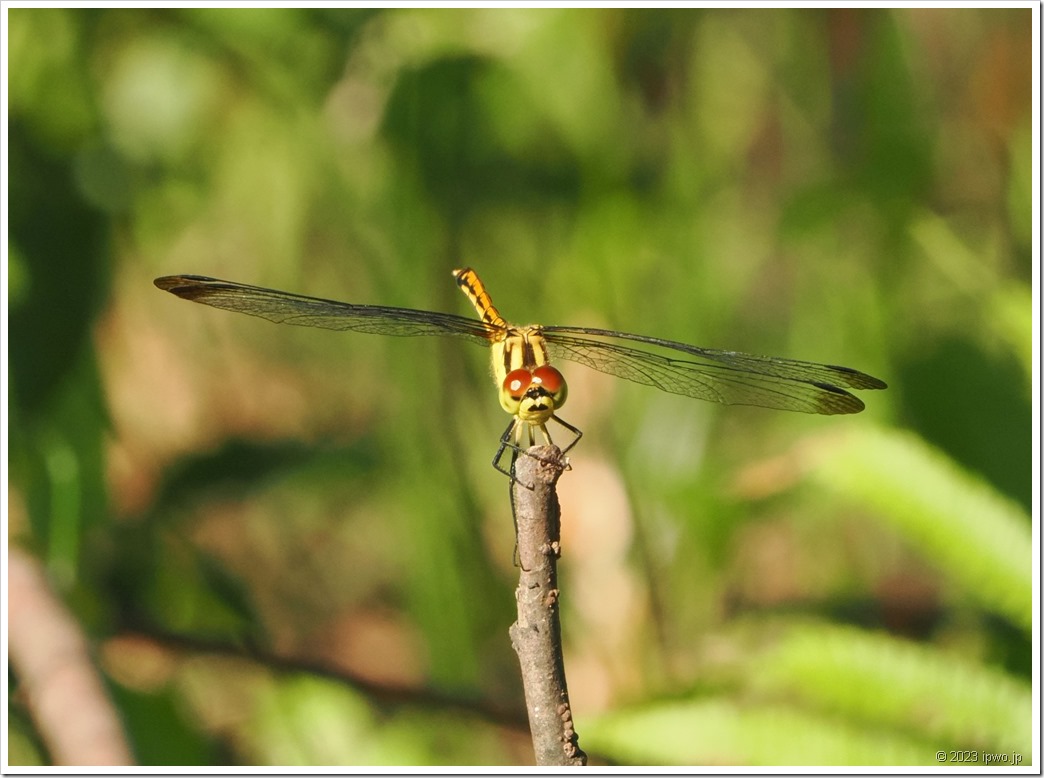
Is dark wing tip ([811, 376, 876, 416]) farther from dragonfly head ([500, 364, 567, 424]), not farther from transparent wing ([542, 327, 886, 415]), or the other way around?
dragonfly head ([500, 364, 567, 424])

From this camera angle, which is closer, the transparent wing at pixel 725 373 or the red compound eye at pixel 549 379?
the red compound eye at pixel 549 379

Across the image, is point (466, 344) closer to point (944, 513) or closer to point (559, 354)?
point (559, 354)

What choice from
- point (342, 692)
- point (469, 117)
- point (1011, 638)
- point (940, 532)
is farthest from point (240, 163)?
point (1011, 638)

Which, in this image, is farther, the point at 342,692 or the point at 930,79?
the point at 930,79

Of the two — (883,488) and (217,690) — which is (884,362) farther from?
(217,690)

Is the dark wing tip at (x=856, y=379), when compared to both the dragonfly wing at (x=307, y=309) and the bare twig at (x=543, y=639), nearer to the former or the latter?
the dragonfly wing at (x=307, y=309)

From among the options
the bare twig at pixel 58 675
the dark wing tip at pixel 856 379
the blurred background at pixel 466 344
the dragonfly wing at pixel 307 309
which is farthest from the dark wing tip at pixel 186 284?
the dark wing tip at pixel 856 379

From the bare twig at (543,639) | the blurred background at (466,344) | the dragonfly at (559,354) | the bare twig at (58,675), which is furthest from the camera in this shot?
the blurred background at (466,344)

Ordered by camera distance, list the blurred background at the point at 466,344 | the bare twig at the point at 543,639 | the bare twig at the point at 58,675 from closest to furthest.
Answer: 1. the bare twig at the point at 543,639
2. the bare twig at the point at 58,675
3. the blurred background at the point at 466,344
